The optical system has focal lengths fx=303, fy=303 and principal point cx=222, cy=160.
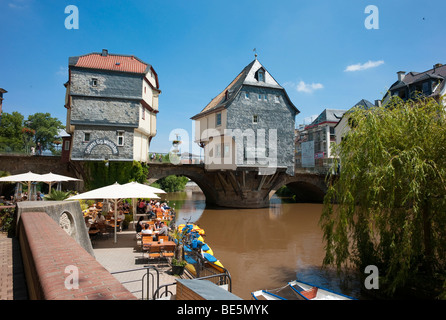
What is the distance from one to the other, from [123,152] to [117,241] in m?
12.3

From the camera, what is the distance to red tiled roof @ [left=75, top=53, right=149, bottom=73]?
22125 millimetres

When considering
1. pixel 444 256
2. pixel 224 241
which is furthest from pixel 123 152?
pixel 444 256

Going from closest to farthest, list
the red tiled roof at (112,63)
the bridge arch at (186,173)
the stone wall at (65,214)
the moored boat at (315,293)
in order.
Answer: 1. the stone wall at (65,214)
2. the moored boat at (315,293)
3. the red tiled roof at (112,63)
4. the bridge arch at (186,173)

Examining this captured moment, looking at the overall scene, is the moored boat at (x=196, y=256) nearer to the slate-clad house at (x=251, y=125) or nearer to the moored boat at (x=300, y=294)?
the moored boat at (x=300, y=294)

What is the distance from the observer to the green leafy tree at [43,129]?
50062mm

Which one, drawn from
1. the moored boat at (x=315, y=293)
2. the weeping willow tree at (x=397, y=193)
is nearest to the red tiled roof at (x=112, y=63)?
the weeping willow tree at (x=397, y=193)

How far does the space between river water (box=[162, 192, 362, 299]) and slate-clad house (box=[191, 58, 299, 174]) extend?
16.1ft

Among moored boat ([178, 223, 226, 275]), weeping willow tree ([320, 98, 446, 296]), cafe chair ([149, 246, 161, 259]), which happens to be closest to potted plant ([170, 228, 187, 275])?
moored boat ([178, 223, 226, 275])

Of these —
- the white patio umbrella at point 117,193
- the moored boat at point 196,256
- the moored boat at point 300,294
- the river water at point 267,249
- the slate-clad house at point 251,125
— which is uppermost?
the slate-clad house at point 251,125

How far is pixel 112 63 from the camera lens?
2280 cm

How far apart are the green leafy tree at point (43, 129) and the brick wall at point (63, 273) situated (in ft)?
173

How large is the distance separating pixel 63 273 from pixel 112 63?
2272 centimetres

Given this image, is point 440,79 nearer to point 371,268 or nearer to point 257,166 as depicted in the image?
point 257,166
